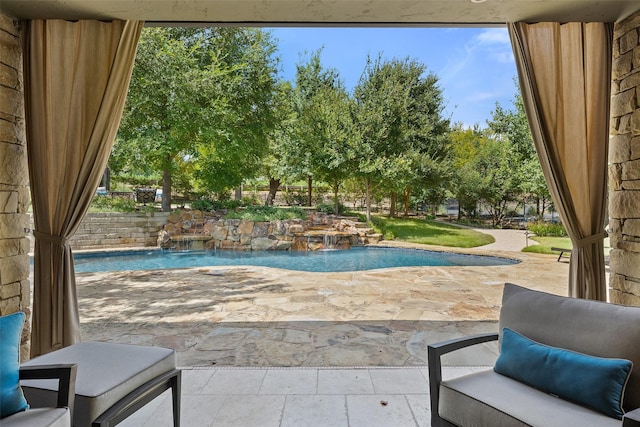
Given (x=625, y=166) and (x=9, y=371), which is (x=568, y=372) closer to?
(x=625, y=166)

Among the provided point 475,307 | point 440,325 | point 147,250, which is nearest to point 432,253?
point 475,307

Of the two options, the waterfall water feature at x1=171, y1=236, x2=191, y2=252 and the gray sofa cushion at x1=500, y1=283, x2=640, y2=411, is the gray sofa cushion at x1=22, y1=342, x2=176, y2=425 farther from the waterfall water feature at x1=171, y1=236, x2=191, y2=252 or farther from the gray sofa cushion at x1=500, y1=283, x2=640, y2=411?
the waterfall water feature at x1=171, y1=236, x2=191, y2=252

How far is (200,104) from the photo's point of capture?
11.5 meters

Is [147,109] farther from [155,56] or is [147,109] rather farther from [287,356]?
[287,356]

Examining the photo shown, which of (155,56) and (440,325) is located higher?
(155,56)

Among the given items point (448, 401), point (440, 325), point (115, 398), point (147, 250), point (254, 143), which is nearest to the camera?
point (115, 398)

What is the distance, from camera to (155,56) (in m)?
10.7

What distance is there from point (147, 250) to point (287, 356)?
8424 millimetres

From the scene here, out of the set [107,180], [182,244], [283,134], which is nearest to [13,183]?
[182,244]

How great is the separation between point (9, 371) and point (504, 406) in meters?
1.84

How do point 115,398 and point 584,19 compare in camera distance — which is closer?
point 115,398

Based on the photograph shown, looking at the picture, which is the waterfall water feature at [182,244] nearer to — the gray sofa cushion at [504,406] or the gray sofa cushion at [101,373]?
the gray sofa cushion at [101,373]

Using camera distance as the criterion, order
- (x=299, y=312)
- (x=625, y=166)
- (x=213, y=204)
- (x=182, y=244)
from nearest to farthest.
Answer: (x=625, y=166) < (x=299, y=312) < (x=182, y=244) < (x=213, y=204)

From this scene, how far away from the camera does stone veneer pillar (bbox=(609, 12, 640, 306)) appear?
2422 millimetres
